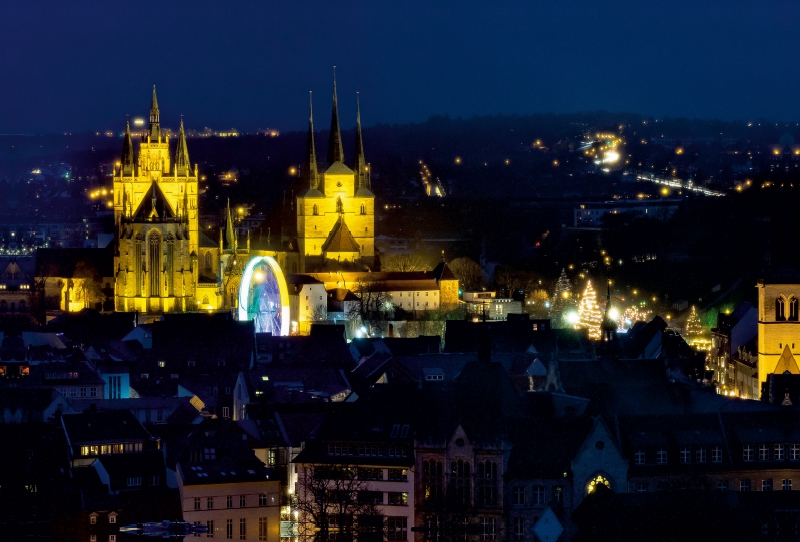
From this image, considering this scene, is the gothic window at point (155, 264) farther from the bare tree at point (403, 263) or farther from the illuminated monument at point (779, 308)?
the illuminated monument at point (779, 308)

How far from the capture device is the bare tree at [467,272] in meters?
143

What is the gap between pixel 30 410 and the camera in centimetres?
8000

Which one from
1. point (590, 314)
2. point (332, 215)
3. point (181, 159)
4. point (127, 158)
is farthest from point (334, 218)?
point (590, 314)

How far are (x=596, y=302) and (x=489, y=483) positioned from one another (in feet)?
199

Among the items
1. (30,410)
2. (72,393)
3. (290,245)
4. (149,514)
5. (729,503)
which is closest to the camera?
(729,503)

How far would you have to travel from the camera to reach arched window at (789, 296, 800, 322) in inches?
3430

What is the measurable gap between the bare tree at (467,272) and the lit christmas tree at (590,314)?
742 inches

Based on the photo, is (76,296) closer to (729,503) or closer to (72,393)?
(72,393)

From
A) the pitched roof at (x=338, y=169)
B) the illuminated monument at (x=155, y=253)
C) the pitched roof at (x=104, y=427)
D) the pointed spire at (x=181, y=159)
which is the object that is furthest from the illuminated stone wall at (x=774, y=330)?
the pitched roof at (x=338, y=169)

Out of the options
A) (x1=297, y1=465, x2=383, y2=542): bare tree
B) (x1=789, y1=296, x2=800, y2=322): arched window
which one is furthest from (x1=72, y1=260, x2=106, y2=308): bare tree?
(x1=297, y1=465, x2=383, y2=542): bare tree

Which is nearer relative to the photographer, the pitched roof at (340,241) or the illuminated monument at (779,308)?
the illuminated monument at (779,308)

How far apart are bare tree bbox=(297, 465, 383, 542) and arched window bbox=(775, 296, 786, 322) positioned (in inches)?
1139

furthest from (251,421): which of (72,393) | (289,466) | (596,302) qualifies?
(596,302)

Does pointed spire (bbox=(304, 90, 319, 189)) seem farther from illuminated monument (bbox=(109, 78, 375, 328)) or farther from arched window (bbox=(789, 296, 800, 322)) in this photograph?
arched window (bbox=(789, 296, 800, 322))
